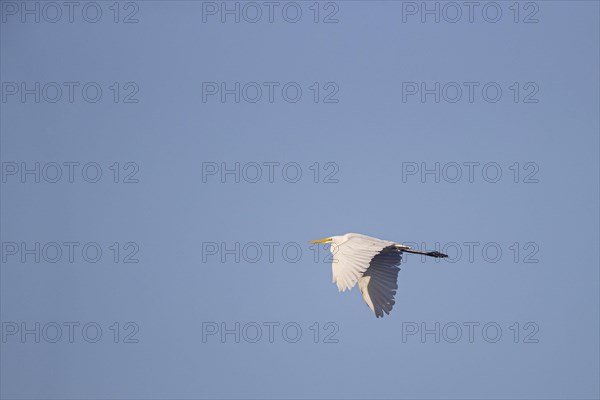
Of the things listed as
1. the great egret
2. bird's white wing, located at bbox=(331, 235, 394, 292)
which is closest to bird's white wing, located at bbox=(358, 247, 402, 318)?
the great egret

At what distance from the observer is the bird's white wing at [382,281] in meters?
10.4

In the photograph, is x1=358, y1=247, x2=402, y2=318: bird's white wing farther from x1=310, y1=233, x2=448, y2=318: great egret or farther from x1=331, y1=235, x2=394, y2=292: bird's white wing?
x1=331, y1=235, x2=394, y2=292: bird's white wing

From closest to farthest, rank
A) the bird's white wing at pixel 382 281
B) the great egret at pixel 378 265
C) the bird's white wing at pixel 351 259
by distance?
1. the bird's white wing at pixel 351 259
2. the great egret at pixel 378 265
3. the bird's white wing at pixel 382 281

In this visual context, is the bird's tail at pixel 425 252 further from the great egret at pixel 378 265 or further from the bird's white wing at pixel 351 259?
the bird's white wing at pixel 351 259

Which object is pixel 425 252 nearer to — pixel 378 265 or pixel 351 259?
pixel 378 265

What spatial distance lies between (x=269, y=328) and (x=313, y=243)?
2391mm

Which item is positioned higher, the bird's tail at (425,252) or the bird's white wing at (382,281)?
the bird's tail at (425,252)

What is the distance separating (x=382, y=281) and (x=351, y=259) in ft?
4.33

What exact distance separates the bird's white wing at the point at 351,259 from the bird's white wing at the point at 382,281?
2.18 ft

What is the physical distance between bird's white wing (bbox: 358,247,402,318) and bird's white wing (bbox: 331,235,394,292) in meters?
0.66

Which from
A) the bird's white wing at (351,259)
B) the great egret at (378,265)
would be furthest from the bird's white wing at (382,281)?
the bird's white wing at (351,259)

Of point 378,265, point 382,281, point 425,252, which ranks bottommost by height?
point 382,281

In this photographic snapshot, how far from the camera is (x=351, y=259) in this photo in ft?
30.7

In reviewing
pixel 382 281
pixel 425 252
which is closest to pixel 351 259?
pixel 382 281
